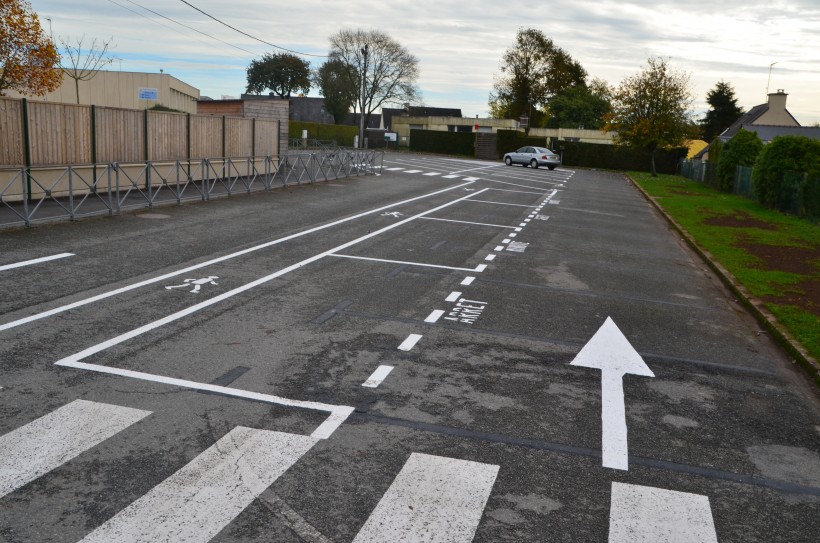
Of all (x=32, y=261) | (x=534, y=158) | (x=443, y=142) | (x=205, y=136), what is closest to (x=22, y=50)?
(x=205, y=136)

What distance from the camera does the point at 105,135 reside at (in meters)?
20.7

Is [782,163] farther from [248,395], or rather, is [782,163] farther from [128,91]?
[128,91]

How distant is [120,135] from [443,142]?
52.5 metres

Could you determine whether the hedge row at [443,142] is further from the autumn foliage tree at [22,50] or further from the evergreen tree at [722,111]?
the autumn foliage tree at [22,50]

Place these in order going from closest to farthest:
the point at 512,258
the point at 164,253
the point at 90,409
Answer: the point at 90,409 < the point at 164,253 < the point at 512,258

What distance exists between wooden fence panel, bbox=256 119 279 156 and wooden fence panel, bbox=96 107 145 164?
25.5ft

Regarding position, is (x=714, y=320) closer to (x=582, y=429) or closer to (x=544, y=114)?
(x=582, y=429)

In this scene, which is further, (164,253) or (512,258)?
(512,258)

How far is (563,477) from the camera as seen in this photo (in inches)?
200

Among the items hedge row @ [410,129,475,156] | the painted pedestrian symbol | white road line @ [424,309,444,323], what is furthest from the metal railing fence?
hedge row @ [410,129,475,156]

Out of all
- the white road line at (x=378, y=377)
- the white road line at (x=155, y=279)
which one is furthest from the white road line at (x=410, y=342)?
the white road line at (x=155, y=279)

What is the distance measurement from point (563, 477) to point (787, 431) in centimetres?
246

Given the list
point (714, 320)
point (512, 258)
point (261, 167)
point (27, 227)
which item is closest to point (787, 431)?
point (714, 320)

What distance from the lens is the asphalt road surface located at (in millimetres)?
4473
